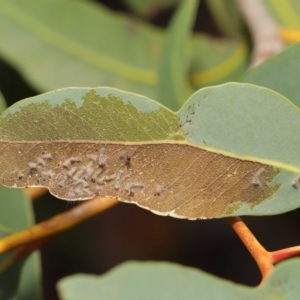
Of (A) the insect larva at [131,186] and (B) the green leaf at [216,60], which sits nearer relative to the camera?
(A) the insect larva at [131,186]

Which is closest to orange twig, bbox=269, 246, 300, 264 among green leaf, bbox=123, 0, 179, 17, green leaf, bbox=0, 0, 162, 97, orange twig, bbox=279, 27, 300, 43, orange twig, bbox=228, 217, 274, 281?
orange twig, bbox=228, 217, 274, 281

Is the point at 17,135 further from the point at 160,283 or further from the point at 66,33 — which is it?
the point at 66,33

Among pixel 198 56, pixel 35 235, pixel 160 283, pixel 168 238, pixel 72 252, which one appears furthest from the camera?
pixel 168 238

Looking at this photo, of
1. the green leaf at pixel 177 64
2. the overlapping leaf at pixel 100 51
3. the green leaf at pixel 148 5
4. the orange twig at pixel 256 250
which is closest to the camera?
the orange twig at pixel 256 250

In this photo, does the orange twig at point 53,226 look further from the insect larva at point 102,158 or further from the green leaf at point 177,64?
the green leaf at point 177,64

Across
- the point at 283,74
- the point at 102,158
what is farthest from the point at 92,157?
the point at 283,74

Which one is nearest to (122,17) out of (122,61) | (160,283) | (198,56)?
(122,61)

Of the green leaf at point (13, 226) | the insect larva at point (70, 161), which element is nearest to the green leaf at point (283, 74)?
the insect larva at point (70, 161)
